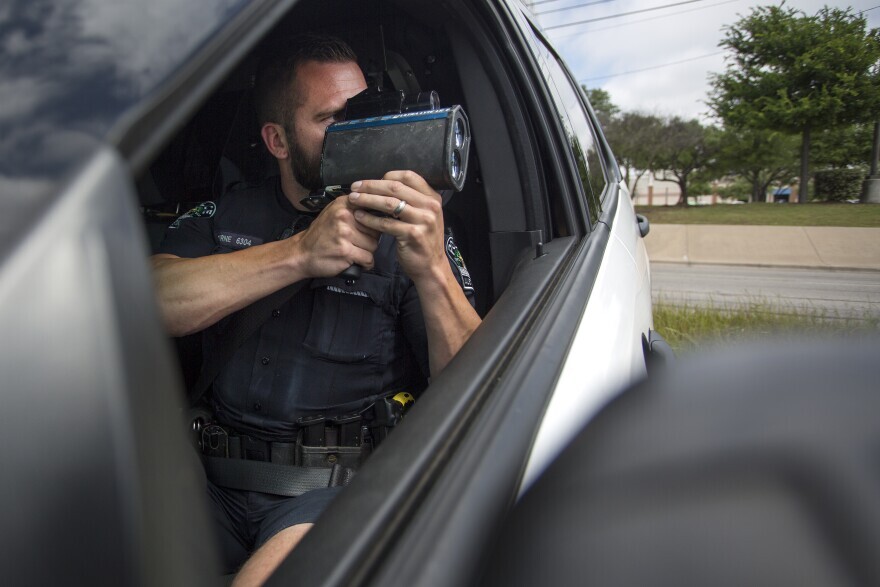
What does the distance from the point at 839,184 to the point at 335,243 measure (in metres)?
1.96

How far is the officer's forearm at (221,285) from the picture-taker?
57.4 inches

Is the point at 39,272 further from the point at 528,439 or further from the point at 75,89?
the point at 528,439

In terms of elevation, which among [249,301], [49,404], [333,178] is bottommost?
[249,301]

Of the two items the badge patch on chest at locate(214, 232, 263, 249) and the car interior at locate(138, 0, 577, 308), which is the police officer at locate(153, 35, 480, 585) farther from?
the car interior at locate(138, 0, 577, 308)

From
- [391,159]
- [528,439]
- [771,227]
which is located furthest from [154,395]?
[771,227]

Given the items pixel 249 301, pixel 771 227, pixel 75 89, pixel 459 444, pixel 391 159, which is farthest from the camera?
pixel 771 227

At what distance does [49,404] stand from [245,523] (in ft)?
4.17

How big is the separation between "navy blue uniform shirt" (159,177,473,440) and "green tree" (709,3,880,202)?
3.85ft

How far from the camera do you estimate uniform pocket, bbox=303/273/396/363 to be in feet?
5.22

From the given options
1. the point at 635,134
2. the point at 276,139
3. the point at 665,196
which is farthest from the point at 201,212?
the point at 665,196

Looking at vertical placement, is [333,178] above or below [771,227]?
above

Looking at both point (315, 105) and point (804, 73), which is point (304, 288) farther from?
point (804, 73)

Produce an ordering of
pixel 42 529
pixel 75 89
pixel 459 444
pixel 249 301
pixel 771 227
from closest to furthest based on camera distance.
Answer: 1. pixel 42 529
2. pixel 75 89
3. pixel 459 444
4. pixel 249 301
5. pixel 771 227

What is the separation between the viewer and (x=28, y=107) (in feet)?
1.45
